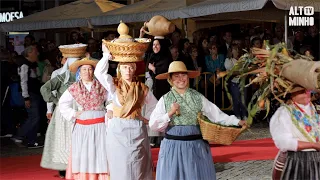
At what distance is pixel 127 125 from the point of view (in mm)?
→ 9070

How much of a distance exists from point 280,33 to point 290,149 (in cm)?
→ 1140

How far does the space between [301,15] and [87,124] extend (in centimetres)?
488

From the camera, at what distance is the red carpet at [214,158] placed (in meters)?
12.2

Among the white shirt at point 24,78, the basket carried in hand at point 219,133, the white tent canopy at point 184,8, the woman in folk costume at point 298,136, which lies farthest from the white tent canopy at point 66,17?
the woman in folk costume at point 298,136

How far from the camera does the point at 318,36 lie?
17.2 meters

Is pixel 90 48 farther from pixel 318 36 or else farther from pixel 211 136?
pixel 211 136

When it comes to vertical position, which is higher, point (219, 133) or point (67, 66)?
point (67, 66)

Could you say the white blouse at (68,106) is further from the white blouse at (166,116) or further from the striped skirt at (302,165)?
the striped skirt at (302,165)

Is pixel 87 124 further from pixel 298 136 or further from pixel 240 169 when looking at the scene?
pixel 298 136

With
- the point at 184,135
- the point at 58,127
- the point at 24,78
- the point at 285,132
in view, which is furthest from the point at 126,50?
the point at 24,78

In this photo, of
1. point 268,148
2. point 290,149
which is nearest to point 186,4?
point 268,148

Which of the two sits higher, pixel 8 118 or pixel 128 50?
pixel 128 50

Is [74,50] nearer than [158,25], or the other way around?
[158,25]

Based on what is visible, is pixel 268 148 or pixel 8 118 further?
pixel 8 118
